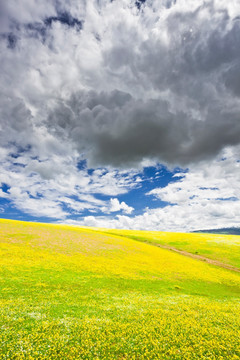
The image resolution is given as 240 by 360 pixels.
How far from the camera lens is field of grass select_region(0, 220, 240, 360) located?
1426 cm

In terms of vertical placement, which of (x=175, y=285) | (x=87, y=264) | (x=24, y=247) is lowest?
(x=175, y=285)

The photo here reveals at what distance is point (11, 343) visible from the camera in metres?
13.6

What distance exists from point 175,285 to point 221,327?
658 inches

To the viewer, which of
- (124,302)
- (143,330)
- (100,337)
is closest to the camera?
(100,337)

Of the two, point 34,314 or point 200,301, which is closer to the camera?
point 34,314

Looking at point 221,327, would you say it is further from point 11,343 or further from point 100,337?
point 11,343

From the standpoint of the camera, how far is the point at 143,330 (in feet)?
55.4

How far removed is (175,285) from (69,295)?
69.8 ft

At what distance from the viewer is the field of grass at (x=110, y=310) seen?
46.8 ft

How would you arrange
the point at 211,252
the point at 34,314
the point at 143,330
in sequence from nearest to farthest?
the point at 143,330 → the point at 34,314 → the point at 211,252

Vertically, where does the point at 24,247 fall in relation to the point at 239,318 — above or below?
above

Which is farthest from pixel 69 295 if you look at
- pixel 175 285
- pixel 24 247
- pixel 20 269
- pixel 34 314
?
pixel 24 247

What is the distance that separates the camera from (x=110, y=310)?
21.0 meters

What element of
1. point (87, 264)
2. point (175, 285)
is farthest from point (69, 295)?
point (175, 285)
